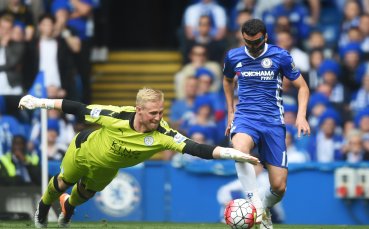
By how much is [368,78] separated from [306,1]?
3.32 metres

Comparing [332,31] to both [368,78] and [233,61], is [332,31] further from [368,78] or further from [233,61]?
[233,61]

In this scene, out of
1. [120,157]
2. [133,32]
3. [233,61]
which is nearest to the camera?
[120,157]

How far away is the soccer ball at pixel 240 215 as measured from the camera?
9930mm

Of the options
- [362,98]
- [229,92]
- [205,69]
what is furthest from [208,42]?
[229,92]

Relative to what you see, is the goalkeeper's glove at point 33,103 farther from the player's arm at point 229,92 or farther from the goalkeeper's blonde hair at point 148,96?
the player's arm at point 229,92

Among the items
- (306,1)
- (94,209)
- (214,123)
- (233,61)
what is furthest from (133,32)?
(233,61)

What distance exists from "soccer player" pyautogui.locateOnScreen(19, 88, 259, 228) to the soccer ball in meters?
0.58

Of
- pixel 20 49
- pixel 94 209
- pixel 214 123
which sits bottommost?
pixel 94 209

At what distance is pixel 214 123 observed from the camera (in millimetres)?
15734

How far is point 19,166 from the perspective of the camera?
14.3 metres

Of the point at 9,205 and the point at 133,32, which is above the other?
the point at 133,32

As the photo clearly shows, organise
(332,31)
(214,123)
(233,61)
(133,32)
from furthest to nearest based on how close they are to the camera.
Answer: (133,32) < (332,31) < (214,123) < (233,61)

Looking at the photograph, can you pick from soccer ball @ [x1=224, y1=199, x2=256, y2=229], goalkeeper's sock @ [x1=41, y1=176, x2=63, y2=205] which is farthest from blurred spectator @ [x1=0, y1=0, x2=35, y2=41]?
soccer ball @ [x1=224, y1=199, x2=256, y2=229]

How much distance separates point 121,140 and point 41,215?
62.0 inches
